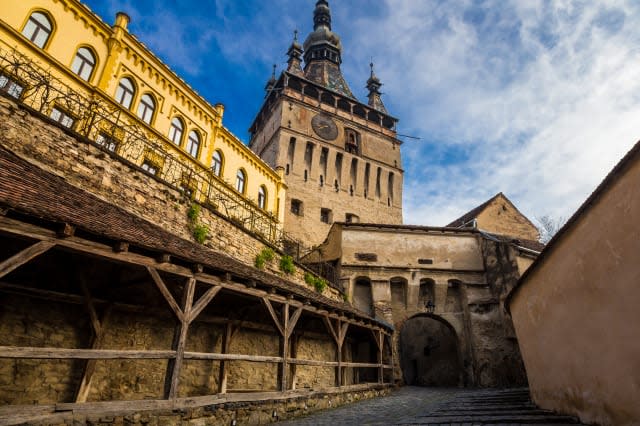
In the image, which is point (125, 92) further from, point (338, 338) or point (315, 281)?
point (338, 338)

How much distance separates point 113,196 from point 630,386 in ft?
31.7

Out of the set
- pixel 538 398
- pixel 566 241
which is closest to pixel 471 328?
pixel 538 398

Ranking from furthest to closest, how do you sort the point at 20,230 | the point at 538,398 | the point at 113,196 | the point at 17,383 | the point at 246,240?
the point at 246,240 < the point at 113,196 < the point at 538,398 < the point at 17,383 < the point at 20,230

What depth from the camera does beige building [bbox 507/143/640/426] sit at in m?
3.82

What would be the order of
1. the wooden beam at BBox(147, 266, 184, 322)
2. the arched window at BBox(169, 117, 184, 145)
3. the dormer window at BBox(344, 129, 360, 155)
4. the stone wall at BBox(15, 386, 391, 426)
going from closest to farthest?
the stone wall at BBox(15, 386, 391, 426) → the wooden beam at BBox(147, 266, 184, 322) → the arched window at BBox(169, 117, 184, 145) → the dormer window at BBox(344, 129, 360, 155)

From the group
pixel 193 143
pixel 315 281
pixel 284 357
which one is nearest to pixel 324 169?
pixel 193 143

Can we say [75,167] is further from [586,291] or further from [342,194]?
[342,194]

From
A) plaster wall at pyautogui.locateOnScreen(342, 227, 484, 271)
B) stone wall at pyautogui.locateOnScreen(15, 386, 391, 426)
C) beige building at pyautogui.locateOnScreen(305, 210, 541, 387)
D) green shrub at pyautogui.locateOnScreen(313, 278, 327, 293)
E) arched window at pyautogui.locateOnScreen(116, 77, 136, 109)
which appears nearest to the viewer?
stone wall at pyautogui.locateOnScreen(15, 386, 391, 426)

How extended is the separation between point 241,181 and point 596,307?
16848mm

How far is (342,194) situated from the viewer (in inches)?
1152

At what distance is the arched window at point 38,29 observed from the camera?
37.3ft

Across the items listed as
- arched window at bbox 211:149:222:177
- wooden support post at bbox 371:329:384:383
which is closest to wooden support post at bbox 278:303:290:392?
wooden support post at bbox 371:329:384:383

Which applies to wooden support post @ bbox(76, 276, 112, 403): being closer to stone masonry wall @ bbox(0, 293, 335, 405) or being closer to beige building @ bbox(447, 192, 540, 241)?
stone masonry wall @ bbox(0, 293, 335, 405)

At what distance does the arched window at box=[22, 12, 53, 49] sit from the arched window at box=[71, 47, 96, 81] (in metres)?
0.98
